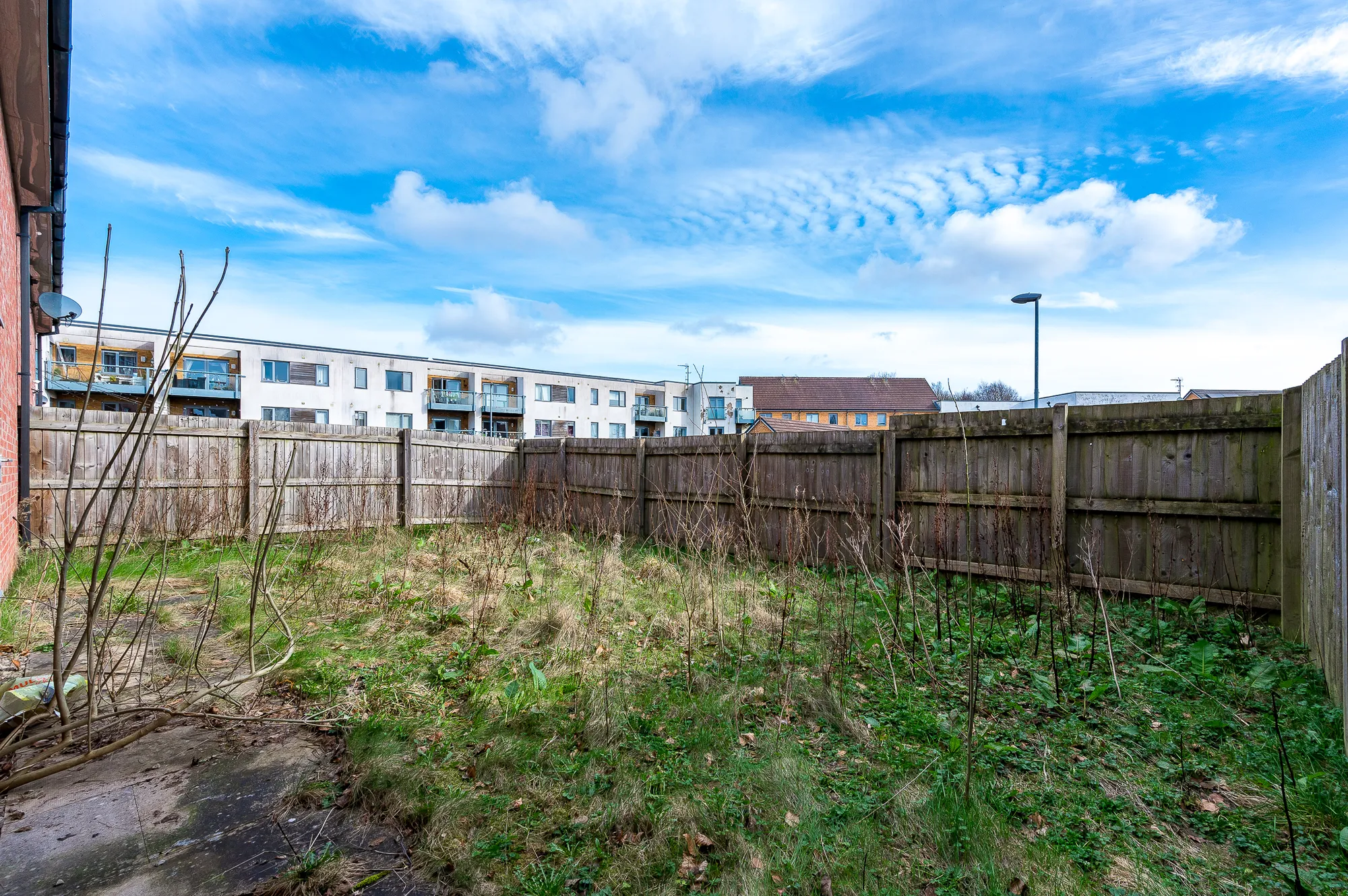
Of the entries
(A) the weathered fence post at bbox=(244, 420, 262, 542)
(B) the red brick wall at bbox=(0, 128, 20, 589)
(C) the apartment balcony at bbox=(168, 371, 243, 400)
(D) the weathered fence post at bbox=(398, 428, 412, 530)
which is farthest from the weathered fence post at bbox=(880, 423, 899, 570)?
(C) the apartment balcony at bbox=(168, 371, 243, 400)

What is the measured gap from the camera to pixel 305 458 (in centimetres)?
1063

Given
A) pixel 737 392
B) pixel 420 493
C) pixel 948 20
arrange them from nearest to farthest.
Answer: pixel 948 20 → pixel 420 493 → pixel 737 392

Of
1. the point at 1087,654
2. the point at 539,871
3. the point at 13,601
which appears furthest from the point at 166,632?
the point at 1087,654

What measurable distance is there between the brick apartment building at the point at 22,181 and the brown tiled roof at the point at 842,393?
56442 mm

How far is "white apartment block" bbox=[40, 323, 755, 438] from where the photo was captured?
30688 mm

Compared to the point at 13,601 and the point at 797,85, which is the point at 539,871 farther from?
the point at 797,85

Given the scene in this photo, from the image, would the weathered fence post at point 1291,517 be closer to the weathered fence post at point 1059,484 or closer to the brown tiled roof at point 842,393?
the weathered fence post at point 1059,484

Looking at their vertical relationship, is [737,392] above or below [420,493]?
above

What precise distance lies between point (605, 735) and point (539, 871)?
1.00 m

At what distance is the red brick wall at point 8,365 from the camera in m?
5.33

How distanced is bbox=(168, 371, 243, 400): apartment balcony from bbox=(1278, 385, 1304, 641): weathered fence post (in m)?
38.8

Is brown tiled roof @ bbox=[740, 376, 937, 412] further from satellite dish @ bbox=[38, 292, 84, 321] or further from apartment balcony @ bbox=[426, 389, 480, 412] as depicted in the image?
satellite dish @ bbox=[38, 292, 84, 321]

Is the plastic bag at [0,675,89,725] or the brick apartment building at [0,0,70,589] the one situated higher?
the brick apartment building at [0,0,70,589]

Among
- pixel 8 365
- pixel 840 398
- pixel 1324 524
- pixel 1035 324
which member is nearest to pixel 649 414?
pixel 840 398
